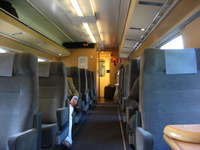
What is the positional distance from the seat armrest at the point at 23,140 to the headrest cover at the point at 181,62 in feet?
3.77

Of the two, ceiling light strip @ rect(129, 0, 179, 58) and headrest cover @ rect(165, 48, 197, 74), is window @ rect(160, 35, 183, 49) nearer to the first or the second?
ceiling light strip @ rect(129, 0, 179, 58)

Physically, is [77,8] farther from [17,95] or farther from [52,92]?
[17,95]

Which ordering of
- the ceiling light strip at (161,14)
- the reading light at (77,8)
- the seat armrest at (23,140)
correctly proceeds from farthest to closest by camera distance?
the reading light at (77,8) < the ceiling light strip at (161,14) < the seat armrest at (23,140)

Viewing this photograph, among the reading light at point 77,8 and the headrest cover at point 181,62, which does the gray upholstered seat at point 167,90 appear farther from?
the reading light at point 77,8

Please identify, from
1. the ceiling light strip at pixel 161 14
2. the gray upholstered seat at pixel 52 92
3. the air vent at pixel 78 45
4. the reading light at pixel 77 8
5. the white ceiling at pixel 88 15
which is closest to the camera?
the gray upholstered seat at pixel 52 92

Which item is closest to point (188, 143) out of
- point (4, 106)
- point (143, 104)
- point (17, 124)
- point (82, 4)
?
point (143, 104)

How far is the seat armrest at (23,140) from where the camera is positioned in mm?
875

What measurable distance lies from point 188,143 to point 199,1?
5.32 feet

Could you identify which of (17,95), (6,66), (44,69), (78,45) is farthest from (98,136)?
(78,45)

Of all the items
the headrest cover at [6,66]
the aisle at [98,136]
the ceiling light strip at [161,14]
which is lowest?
the aisle at [98,136]

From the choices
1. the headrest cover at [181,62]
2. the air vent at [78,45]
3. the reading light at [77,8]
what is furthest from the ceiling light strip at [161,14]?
the air vent at [78,45]

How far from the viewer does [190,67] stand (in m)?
1.03

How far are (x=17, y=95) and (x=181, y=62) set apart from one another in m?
1.37

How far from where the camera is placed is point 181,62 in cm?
103
